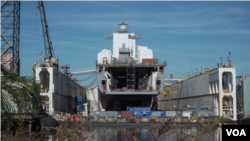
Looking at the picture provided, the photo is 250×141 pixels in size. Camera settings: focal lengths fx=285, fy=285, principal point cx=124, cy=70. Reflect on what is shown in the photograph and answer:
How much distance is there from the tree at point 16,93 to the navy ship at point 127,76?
36.2 metres

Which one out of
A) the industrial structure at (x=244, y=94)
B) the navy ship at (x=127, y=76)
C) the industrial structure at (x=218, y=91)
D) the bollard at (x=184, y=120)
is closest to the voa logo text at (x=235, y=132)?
the industrial structure at (x=218, y=91)

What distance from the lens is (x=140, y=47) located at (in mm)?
50281

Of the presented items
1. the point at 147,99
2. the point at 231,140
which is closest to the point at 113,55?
the point at 147,99

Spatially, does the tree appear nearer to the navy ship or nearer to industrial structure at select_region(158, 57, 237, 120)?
industrial structure at select_region(158, 57, 237, 120)

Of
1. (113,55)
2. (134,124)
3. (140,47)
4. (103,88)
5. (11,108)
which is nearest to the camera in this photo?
(11,108)

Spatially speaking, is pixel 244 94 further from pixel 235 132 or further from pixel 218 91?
pixel 235 132

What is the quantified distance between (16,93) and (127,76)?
3843 cm

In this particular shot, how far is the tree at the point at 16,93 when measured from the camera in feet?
Result: 16.1

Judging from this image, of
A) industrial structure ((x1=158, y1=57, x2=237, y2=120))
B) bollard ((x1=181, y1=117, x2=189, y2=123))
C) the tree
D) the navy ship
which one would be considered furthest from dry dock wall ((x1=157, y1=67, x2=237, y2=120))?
the tree

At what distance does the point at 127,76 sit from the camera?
43.3 m

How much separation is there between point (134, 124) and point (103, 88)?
32.3 feet

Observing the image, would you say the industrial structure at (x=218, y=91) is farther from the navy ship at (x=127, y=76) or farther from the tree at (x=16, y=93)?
the tree at (x=16, y=93)

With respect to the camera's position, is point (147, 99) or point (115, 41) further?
point (115, 41)

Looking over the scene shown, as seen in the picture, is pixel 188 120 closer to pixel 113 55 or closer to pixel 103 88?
pixel 103 88
